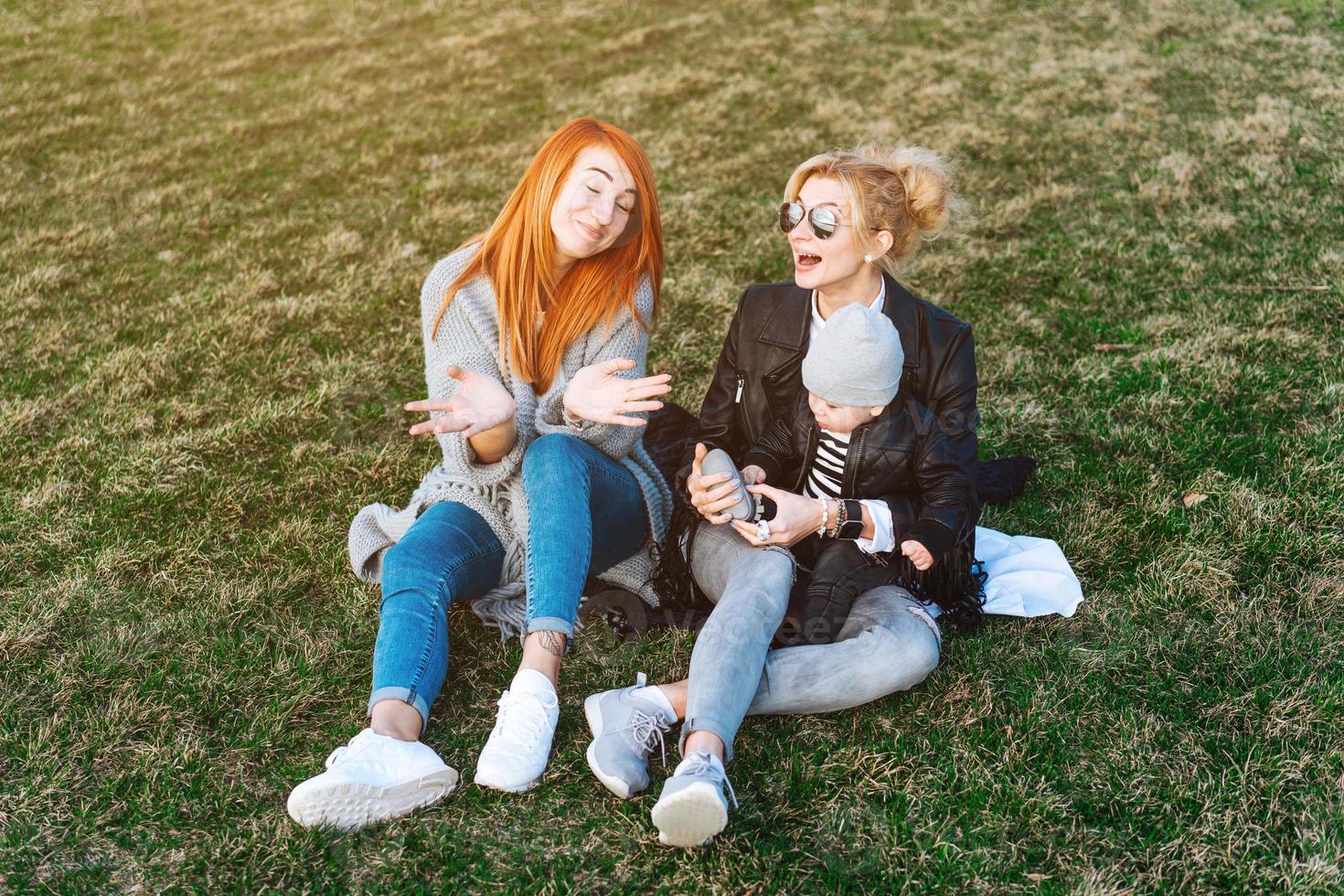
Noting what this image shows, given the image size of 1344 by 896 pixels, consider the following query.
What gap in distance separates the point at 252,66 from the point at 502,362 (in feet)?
29.5

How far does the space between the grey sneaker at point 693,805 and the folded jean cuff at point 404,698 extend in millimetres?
837

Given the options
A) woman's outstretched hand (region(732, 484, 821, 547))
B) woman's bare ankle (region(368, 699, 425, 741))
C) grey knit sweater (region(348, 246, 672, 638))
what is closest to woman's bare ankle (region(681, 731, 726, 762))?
woman's outstretched hand (region(732, 484, 821, 547))

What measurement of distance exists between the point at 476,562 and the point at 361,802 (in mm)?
901

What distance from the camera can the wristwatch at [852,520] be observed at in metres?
3.39

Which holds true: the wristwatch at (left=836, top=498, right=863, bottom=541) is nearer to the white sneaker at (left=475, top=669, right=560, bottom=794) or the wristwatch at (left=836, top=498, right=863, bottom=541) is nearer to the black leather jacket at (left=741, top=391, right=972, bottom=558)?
the black leather jacket at (left=741, top=391, right=972, bottom=558)

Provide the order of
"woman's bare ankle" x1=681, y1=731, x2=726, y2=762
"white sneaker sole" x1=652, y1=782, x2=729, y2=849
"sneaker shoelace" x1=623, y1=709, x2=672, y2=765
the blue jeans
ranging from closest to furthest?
"white sneaker sole" x1=652, y1=782, x2=729, y2=849 → "woman's bare ankle" x1=681, y1=731, x2=726, y2=762 → "sneaker shoelace" x1=623, y1=709, x2=672, y2=765 → the blue jeans

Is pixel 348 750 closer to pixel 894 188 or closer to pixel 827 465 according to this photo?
pixel 827 465

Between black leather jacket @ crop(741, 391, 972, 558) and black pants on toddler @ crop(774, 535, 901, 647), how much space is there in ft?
0.41

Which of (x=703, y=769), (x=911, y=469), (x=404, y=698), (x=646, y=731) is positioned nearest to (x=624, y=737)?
(x=646, y=731)

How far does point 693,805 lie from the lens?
8.87 ft

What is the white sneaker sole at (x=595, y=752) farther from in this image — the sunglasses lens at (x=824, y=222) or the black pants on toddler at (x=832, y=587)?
the sunglasses lens at (x=824, y=222)

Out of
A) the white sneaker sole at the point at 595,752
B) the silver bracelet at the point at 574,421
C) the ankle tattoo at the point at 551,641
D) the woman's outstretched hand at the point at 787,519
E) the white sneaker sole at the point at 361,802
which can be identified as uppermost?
the silver bracelet at the point at 574,421

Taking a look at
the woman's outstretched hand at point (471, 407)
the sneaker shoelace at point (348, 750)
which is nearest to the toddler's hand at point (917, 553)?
the woman's outstretched hand at point (471, 407)

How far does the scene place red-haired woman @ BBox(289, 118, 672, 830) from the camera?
318 centimetres
